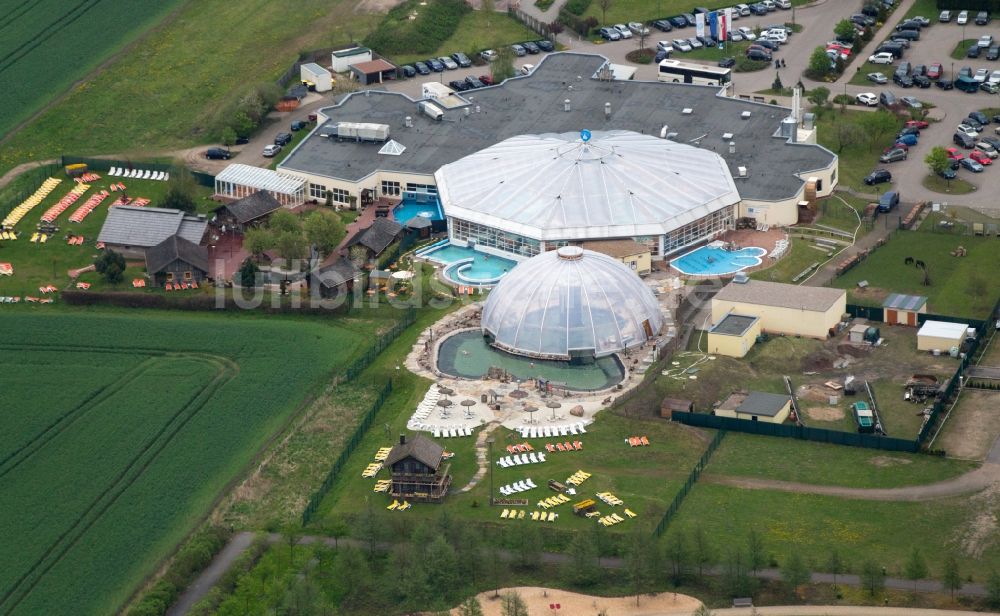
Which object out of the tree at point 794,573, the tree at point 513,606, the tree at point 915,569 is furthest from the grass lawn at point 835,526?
the tree at point 513,606

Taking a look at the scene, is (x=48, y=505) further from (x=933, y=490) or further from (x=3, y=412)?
(x=933, y=490)

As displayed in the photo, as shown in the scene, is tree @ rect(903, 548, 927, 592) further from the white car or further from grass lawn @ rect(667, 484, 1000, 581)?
the white car

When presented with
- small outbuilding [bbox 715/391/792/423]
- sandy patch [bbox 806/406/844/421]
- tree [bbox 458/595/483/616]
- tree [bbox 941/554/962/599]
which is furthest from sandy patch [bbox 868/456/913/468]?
tree [bbox 458/595/483/616]

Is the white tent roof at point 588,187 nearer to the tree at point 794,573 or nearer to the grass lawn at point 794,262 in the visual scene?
the grass lawn at point 794,262

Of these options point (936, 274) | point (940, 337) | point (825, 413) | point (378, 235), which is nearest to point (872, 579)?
point (825, 413)

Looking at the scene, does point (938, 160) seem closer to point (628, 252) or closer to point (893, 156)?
point (893, 156)

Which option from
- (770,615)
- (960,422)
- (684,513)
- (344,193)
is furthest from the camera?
(344,193)

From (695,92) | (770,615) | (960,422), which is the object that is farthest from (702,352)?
(695,92)
